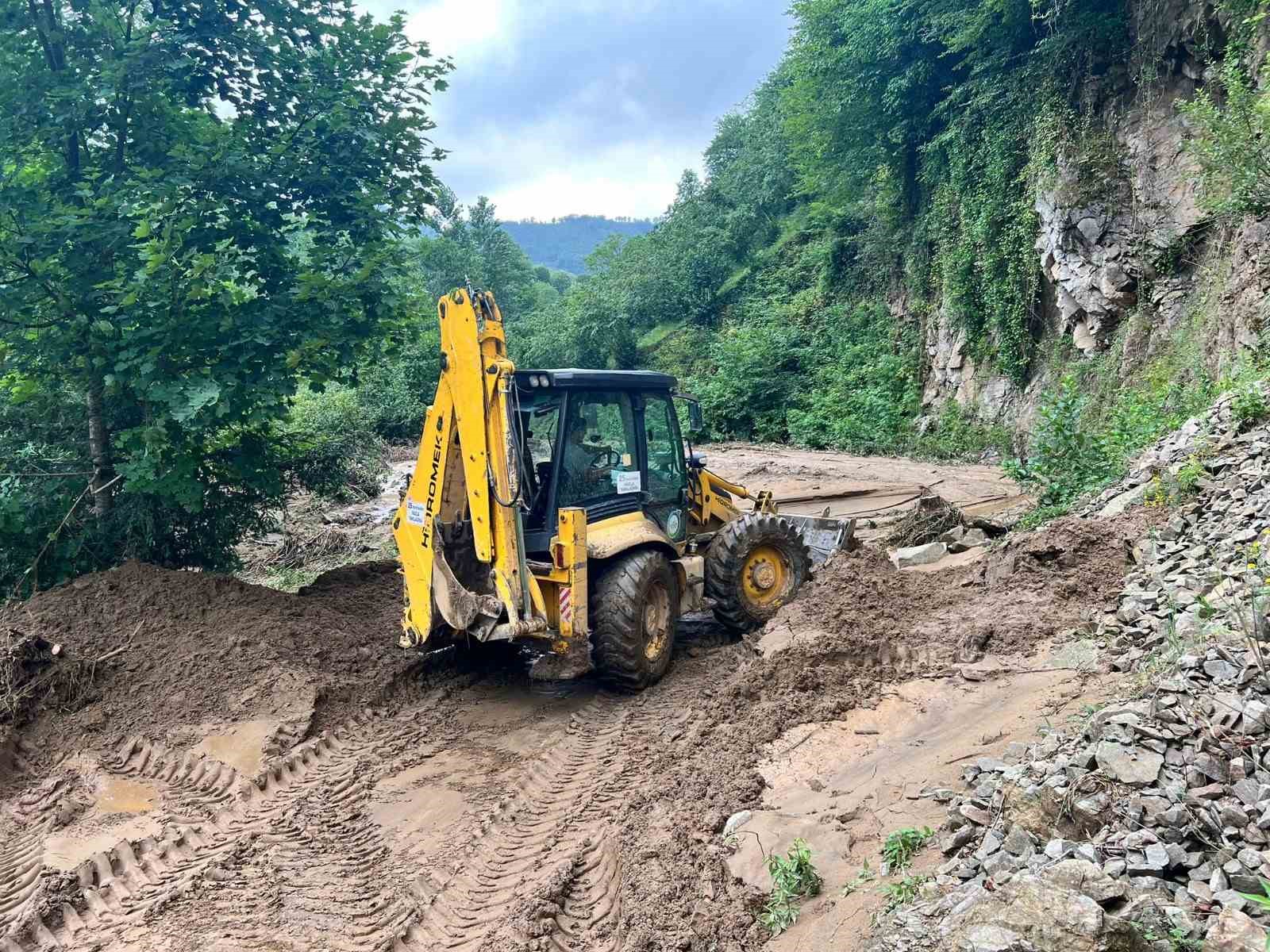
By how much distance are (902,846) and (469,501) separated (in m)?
3.58

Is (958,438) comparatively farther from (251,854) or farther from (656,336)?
(656,336)

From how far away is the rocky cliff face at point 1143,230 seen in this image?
1096 cm

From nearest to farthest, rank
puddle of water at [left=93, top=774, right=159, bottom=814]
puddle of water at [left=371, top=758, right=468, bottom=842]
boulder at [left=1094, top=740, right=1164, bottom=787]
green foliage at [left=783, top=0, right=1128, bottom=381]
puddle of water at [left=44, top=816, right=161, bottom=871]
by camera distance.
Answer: boulder at [left=1094, top=740, right=1164, bottom=787] < puddle of water at [left=44, top=816, right=161, bottom=871] < puddle of water at [left=371, top=758, right=468, bottom=842] < puddle of water at [left=93, top=774, right=159, bottom=814] < green foliage at [left=783, top=0, right=1128, bottom=381]

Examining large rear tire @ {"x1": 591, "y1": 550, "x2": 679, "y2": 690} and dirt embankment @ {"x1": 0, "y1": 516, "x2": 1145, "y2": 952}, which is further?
large rear tire @ {"x1": 591, "y1": 550, "x2": 679, "y2": 690}

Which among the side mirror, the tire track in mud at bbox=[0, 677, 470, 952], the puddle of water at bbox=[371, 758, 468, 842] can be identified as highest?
A: the side mirror

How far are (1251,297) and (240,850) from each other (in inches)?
433

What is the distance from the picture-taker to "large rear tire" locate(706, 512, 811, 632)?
22.7ft

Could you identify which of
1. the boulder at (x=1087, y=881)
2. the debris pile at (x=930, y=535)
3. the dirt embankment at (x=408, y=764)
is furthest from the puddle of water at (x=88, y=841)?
the debris pile at (x=930, y=535)

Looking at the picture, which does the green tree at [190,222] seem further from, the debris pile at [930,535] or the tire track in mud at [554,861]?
the debris pile at [930,535]

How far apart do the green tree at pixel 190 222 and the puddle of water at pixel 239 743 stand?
93.6 inches

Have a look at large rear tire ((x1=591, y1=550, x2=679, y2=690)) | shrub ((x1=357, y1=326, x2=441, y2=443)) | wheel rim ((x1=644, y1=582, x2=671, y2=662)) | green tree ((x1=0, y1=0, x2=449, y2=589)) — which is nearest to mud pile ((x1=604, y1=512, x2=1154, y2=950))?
wheel rim ((x1=644, y1=582, x2=671, y2=662))

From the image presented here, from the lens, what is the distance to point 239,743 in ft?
16.9

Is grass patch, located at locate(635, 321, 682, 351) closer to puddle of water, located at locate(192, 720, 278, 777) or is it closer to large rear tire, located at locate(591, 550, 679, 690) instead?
large rear tire, located at locate(591, 550, 679, 690)

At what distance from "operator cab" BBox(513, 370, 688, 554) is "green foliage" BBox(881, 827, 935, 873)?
3.32 m
